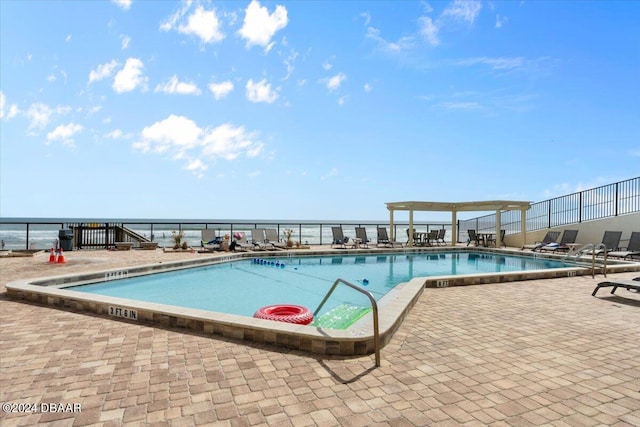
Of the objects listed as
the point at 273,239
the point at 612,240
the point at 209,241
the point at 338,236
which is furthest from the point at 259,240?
the point at 612,240

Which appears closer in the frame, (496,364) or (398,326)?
(496,364)

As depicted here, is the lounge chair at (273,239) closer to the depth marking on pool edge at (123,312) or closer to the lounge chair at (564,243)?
the depth marking on pool edge at (123,312)

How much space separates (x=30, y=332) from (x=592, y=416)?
17.1 ft

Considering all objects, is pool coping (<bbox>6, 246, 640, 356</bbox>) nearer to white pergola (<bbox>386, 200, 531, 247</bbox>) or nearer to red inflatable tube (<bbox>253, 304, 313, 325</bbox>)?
red inflatable tube (<bbox>253, 304, 313, 325</bbox>)

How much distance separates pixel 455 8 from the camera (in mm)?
8094

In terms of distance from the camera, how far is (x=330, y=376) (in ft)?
9.21

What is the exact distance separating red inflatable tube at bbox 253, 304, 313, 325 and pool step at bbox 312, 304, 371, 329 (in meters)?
0.27

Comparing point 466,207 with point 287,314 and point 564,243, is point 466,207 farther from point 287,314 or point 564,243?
point 287,314

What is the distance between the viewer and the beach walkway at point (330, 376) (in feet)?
7.36

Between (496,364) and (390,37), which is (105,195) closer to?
(390,37)

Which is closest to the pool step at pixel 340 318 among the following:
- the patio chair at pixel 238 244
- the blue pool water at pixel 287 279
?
the blue pool water at pixel 287 279

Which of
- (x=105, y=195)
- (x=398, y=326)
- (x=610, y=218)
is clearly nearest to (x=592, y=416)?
(x=398, y=326)

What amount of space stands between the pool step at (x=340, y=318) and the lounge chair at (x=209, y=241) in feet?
28.7

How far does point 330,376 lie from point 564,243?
48.0ft
